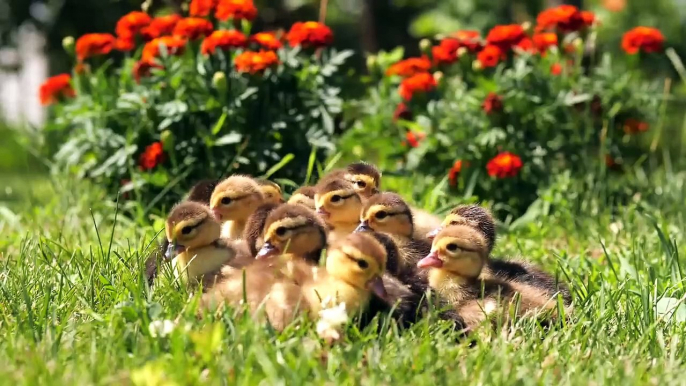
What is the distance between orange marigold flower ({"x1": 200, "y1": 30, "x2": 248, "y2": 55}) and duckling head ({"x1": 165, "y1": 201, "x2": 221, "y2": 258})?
2.20 meters

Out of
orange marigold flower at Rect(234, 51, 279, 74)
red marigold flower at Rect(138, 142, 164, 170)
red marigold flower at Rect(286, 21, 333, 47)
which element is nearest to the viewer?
orange marigold flower at Rect(234, 51, 279, 74)

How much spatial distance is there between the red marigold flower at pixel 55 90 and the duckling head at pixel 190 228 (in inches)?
134

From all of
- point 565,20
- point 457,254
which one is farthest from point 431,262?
point 565,20

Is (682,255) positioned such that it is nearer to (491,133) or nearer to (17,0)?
(491,133)

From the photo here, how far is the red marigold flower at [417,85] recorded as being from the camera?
21.2 feet

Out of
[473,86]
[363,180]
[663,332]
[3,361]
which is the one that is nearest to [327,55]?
[473,86]

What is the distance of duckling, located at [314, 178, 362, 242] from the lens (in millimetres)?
4150

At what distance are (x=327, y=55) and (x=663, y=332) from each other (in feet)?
11.5

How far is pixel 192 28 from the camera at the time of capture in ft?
19.4

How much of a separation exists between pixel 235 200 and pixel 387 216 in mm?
738

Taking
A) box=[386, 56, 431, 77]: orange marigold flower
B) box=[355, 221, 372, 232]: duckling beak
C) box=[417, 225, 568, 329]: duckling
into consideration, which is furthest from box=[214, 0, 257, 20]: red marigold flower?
box=[417, 225, 568, 329]: duckling

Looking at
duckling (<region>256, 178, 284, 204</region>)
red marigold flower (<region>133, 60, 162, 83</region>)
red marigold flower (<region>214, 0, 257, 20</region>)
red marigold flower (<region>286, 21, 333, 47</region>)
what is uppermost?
red marigold flower (<region>214, 0, 257, 20</region>)

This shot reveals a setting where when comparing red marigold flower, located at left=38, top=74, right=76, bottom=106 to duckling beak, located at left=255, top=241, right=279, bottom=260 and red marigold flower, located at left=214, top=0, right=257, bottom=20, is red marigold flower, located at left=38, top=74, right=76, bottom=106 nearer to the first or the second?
red marigold flower, located at left=214, top=0, right=257, bottom=20

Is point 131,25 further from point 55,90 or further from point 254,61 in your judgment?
point 254,61
